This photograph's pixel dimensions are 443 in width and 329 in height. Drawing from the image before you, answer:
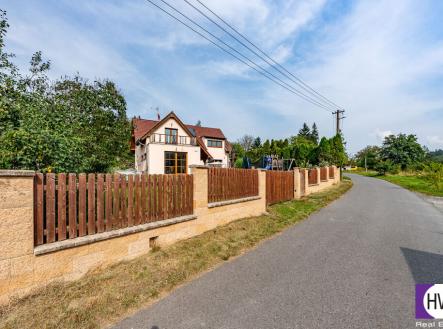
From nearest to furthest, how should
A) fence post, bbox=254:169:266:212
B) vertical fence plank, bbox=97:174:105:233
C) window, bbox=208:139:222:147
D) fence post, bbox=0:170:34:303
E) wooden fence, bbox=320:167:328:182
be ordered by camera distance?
fence post, bbox=0:170:34:303 < vertical fence plank, bbox=97:174:105:233 < fence post, bbox=254:169:266:212 < wooden fence, bbox=320:167:328:182 < window, bbox=208:139:222:147

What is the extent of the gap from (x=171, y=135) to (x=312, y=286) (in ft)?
76.9

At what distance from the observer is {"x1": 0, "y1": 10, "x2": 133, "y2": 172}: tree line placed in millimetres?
4812

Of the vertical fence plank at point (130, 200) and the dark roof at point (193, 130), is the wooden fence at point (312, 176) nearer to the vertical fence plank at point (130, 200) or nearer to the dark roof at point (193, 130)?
the vertical fence plank at point (130, 200)

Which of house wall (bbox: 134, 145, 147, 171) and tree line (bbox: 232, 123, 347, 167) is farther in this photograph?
tree line (bbox: 232, 123, 347, 167)

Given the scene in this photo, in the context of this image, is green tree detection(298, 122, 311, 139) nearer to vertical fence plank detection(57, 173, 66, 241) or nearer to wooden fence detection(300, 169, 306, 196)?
wooden fence detection(300, 169, 306, 196)

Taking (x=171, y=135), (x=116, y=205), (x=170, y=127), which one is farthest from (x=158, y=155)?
(x=116, y=205)

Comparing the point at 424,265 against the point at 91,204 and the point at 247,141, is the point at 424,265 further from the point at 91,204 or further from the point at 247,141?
the point at 247,141

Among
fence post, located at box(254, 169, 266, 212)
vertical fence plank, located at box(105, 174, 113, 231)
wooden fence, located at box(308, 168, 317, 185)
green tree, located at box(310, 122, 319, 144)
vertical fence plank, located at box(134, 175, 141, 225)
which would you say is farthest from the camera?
green tree, located at box(310, 122, 319, 144)

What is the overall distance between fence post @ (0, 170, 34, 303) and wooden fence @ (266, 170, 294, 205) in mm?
9100

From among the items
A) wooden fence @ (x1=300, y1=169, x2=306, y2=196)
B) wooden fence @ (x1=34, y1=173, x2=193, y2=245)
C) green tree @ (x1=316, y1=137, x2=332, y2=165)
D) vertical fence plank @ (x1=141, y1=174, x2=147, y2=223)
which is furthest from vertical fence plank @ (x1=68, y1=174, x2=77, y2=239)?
green tree @ (x1=316, y1=137, x2=332, y2=165)

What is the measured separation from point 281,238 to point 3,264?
229 inches

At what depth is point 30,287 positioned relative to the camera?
11.6ft

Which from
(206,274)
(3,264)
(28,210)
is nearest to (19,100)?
(28,210)

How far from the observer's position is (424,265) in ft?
16.2
